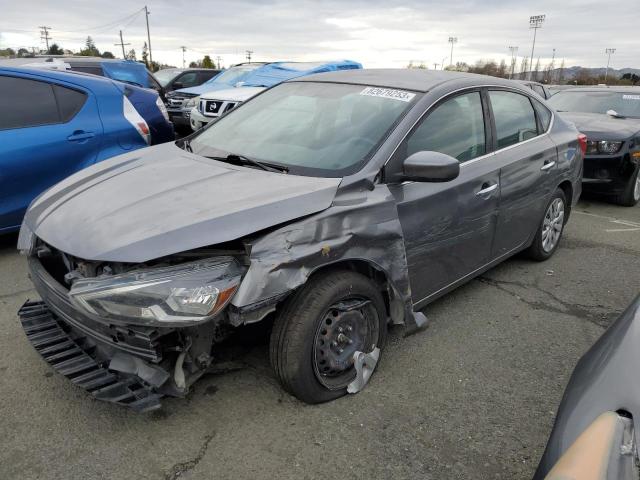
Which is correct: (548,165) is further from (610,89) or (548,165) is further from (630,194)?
(610,89)

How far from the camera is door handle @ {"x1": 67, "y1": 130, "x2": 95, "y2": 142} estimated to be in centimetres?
466

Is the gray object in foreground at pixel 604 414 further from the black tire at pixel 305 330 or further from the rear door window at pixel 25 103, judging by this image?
the rear door window at pixel 25 103

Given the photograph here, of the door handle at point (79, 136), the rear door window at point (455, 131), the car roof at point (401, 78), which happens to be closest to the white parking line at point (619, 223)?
the car roof at point (401, 78)

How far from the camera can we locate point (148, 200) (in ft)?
8.41

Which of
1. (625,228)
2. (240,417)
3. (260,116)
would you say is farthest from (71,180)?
(625,228)

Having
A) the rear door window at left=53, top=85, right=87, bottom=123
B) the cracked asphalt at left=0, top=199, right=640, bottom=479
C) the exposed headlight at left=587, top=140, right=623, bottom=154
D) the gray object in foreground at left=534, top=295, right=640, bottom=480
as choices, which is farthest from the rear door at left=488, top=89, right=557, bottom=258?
the rear door window at left=53, top=85, right=87, bottom=123

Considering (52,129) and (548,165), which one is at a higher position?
(52,129)

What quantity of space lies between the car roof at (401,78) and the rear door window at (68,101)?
2177 millimetres

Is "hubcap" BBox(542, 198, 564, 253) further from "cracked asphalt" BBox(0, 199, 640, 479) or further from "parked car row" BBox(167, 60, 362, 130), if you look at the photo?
"parked car row" BBox(167, 60, 362, 130)

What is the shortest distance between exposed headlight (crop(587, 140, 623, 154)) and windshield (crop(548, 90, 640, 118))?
4.95 ft

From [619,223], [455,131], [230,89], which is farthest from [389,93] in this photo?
[230,89]

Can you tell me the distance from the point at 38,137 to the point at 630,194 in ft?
24.0

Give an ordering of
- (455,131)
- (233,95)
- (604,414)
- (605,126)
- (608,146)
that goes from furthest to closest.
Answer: (233,95), (605,126), (608,146), (455,131), (604,414)

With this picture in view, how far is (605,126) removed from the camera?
7535 mm
